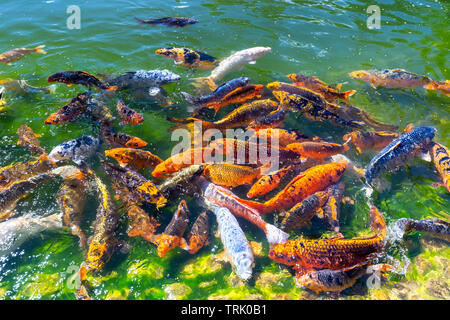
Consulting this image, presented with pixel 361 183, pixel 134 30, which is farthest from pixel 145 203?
pixel 134 30

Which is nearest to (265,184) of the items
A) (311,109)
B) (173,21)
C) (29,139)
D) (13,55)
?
(311,109)

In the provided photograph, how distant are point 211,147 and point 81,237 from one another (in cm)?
263

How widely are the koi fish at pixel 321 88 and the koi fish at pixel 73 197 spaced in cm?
557

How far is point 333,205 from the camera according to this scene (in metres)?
4.59

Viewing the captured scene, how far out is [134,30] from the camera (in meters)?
9.84

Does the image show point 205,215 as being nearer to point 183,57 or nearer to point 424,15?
point 183,57

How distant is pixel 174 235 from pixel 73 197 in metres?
1.94

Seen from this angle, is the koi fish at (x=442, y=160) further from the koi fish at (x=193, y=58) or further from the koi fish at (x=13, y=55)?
the koi fish at (x=13, y=55)

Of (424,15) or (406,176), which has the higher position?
(424,15)

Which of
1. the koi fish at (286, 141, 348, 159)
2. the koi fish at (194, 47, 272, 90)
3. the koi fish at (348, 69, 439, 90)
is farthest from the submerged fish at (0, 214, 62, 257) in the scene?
the koi fish at (348, 69, 439, 90)

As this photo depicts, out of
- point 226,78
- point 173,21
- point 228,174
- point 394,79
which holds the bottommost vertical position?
point 228,174

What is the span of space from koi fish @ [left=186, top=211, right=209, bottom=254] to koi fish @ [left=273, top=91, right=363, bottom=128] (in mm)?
3364

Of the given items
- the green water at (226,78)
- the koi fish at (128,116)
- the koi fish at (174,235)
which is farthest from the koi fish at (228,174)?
the koi fish at (128,116)

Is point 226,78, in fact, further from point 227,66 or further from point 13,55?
point 13,55
